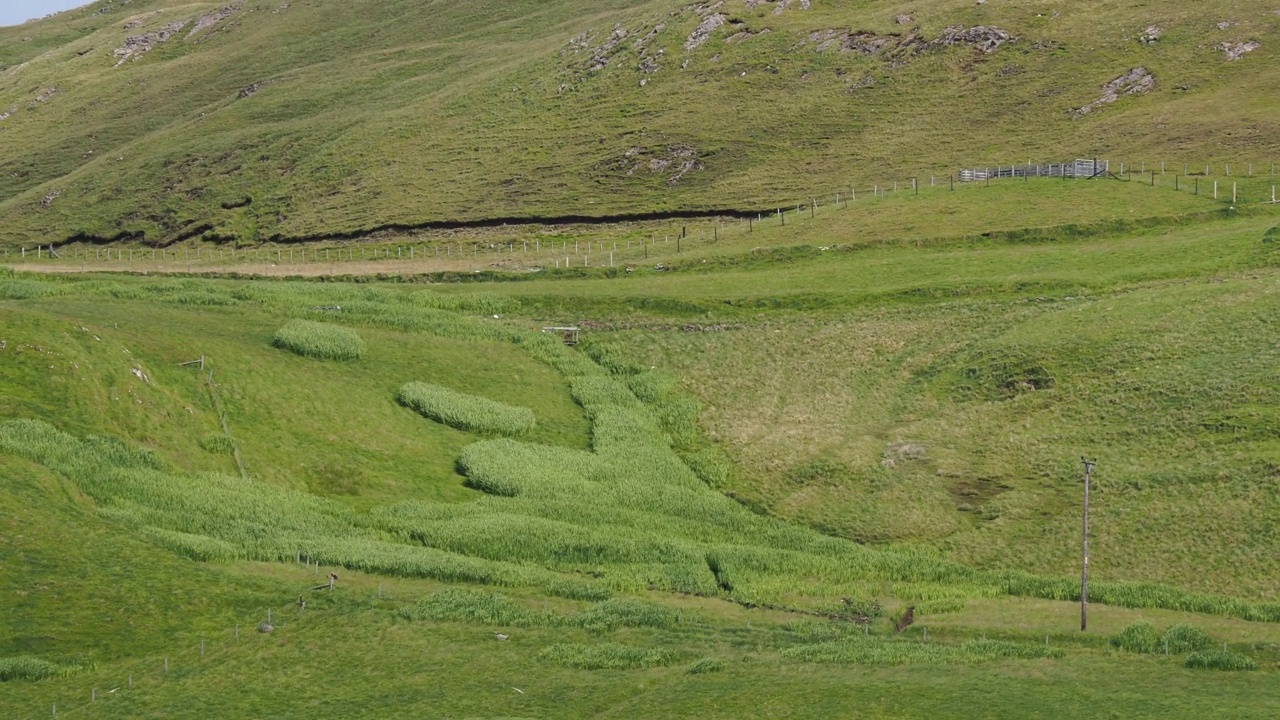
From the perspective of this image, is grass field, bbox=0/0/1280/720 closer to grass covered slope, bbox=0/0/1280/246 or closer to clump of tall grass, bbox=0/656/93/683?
clump of tall grass, bbox=0/656/93/683

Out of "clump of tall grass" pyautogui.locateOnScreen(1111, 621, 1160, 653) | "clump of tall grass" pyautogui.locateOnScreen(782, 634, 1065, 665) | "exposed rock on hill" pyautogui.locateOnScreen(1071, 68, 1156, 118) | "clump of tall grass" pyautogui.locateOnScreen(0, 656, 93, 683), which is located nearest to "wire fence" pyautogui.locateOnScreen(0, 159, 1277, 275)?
"exposed rock on hill" pyautogui.locateOnScreen(1071, 68, 1156, 118)

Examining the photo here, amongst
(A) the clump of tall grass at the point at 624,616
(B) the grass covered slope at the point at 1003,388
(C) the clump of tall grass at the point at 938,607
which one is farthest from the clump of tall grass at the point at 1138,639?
(A) the clump of tall grass at the point at 624,616

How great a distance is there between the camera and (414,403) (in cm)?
6384

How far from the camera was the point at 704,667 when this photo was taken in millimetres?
36875

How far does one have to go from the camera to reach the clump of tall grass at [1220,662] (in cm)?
3706

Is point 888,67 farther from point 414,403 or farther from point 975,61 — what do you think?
point 414,403

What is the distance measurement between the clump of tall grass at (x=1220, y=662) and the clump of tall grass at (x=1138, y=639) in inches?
87.5

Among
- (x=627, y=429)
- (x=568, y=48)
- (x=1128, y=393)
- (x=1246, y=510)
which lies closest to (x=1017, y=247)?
(x=1128, y=393)

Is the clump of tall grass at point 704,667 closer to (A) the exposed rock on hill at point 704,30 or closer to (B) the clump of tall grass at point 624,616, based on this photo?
(B) the clump of tall grass at point 624,616

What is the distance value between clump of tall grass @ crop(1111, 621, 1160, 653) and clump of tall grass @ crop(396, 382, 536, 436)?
29.8m

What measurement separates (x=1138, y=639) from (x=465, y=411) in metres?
32.2

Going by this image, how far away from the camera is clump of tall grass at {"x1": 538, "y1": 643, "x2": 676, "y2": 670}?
37.7 m

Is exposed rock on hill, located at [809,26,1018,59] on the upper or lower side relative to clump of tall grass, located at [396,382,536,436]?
lower

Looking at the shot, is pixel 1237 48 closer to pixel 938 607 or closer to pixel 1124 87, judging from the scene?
pixel 1124 87
